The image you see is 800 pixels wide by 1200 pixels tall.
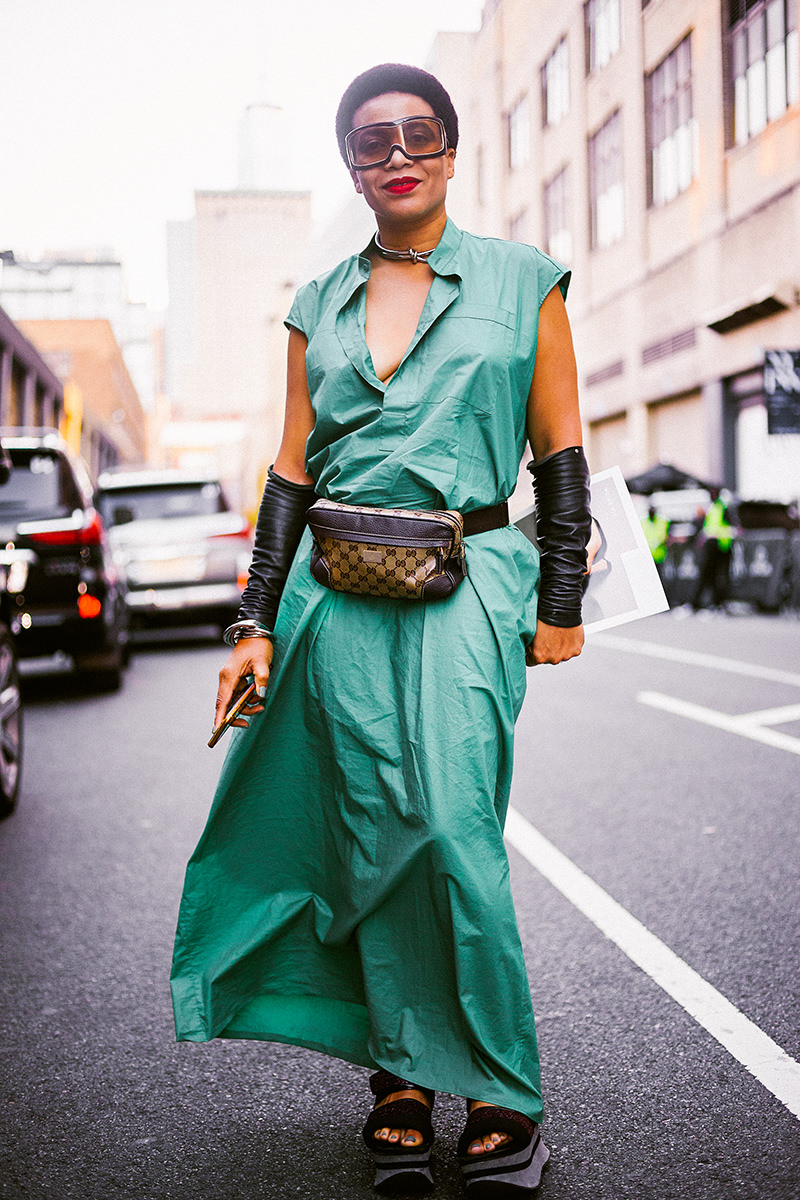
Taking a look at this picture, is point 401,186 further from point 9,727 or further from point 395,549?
point 9,727

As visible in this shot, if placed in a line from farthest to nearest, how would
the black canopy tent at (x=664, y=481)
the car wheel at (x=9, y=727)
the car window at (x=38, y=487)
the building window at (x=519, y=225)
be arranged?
the building window at (x=519, y=225)
the black canopy tent at (x=664, y=481)
the car window at (x=38, y=487)
the car wheel at (x=9, y=727)

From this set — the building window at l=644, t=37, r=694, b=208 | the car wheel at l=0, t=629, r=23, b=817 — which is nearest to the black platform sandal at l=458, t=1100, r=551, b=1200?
the car wheel at l=0, t=629, r=23, b=817

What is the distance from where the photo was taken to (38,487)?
8.78m

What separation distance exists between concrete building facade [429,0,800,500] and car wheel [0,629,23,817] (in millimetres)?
14209

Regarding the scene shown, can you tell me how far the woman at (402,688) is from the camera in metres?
2.29

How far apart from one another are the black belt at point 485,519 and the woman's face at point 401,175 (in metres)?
0.58

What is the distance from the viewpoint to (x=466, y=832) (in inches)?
89.8

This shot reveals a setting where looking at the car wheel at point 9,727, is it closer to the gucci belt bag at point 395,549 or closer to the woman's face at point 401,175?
the gucci belt bag at point 395,549

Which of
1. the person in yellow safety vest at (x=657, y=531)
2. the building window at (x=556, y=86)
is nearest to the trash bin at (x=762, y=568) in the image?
the person in yellow safety vest at (x=657, y=531)

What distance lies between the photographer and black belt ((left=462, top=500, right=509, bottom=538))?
7.93 ft

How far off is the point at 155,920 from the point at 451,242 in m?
2.47

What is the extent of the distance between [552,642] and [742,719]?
5442 millimetres

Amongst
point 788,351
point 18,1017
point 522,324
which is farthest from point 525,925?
point 788,351

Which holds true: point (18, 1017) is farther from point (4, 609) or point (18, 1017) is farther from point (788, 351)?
point (788, 351)
